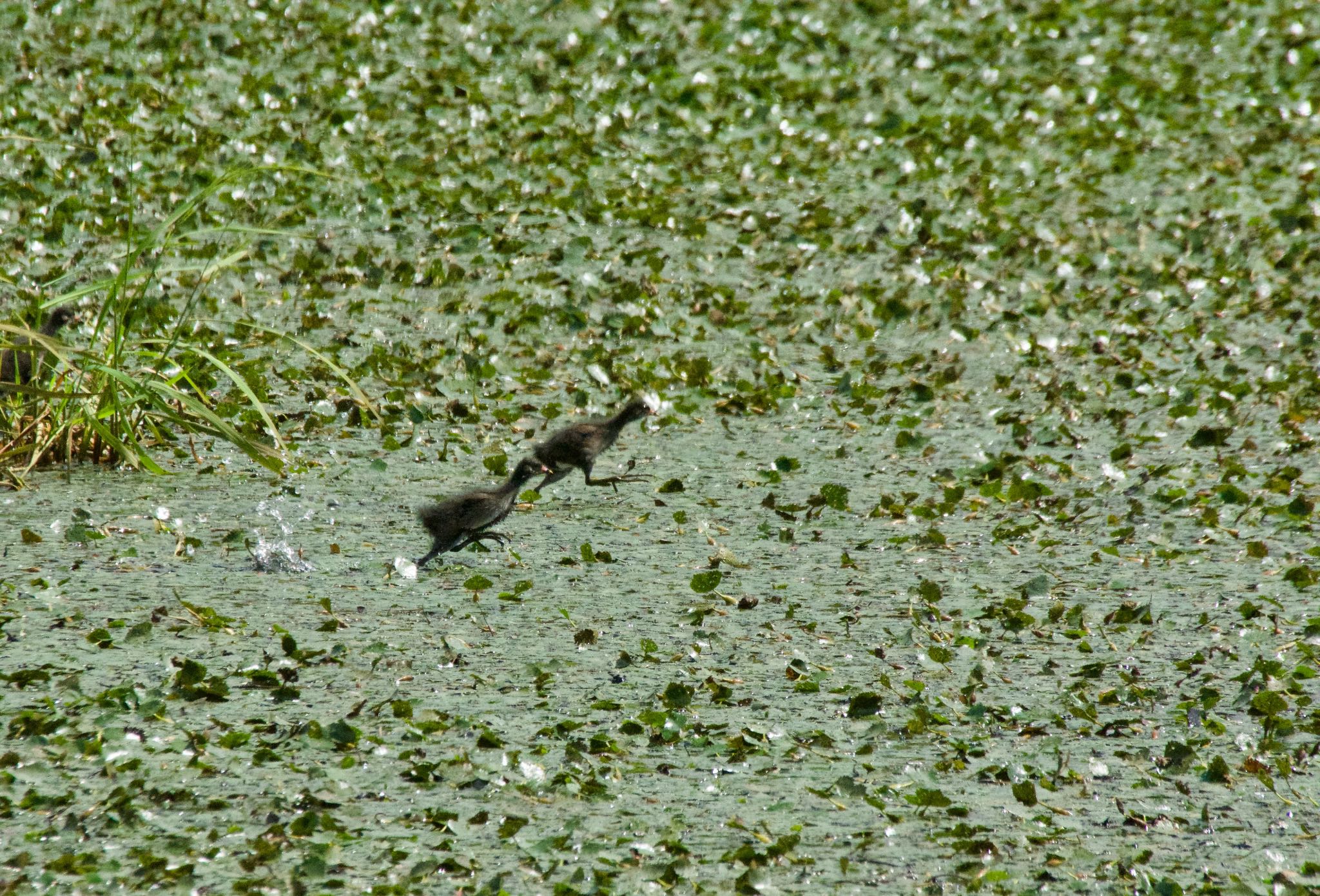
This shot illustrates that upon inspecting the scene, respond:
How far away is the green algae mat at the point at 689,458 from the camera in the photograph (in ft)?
12.3

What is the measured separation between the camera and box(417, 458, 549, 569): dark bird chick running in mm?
5168

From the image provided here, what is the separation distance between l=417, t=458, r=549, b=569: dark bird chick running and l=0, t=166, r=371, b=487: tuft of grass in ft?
2.41

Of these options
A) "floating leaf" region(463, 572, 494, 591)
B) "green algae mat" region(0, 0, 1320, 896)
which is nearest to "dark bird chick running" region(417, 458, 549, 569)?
"green algae mat" region(0, 0, 1320, 896)

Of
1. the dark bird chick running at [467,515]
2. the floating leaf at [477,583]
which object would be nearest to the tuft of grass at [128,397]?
the dark bird chick running at [467,515]

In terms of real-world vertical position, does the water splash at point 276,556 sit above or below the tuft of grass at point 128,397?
below

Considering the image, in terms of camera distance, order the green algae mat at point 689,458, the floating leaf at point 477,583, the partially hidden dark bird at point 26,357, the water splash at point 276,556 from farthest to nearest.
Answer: the partially hidden dark bird at point 26,357 → the water splash at point 276,556 → the floating leaf at point 477,583 → the green algae mat at point 689,458

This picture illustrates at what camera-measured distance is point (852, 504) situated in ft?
19.4

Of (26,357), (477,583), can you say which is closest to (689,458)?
(477,583)

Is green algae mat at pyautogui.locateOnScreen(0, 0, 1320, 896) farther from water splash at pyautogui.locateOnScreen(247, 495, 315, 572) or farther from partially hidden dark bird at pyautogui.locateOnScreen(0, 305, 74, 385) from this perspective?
partially hidden dark bird at pyautogui.locateOnScreen(0, 305, 74, 385)

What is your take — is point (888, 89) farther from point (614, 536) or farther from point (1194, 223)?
point (614, 536)

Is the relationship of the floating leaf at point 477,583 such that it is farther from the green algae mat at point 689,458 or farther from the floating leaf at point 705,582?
the floating leaf at point 705,582

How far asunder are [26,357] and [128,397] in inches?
20.0

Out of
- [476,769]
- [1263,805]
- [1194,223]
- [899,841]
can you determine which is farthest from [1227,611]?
[1194,223]

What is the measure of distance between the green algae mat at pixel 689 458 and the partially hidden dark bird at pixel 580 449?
141 millimetres
